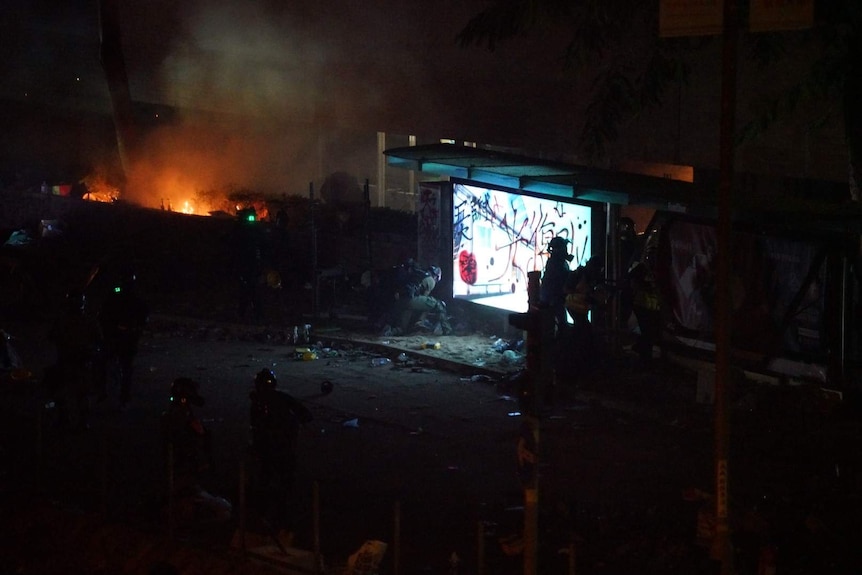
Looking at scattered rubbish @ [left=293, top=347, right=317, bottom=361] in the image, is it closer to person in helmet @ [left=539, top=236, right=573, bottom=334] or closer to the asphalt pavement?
the asphalt pavement

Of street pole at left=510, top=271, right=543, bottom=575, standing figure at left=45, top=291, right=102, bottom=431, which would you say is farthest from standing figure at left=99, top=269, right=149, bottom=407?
street pole at left=510, top=271, right=543, bottom=575

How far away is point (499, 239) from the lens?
730 inches

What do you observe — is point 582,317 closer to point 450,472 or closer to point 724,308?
point 450,472

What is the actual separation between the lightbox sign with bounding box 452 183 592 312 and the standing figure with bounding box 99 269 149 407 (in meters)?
6.84

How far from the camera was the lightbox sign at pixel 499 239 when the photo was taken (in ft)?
58.0

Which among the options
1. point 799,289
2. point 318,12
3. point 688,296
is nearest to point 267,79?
point 318,12

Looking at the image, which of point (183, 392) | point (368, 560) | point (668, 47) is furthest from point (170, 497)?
point (668, 47)

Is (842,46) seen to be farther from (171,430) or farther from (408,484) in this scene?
(171,430)

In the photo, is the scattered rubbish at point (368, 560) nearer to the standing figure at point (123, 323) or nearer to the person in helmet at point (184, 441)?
the person in helmet at point (184, 441)

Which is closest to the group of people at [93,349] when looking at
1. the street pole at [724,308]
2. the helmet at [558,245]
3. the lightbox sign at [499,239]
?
the helmet at [558,245]

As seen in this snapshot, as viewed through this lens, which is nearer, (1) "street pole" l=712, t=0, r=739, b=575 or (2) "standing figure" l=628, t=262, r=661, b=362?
(1) "street pole" l=712, t=0, r=739, b=575

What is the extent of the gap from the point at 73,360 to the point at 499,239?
328 inches

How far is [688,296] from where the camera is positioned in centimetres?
1389

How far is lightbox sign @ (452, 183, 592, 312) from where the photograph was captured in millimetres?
17688
